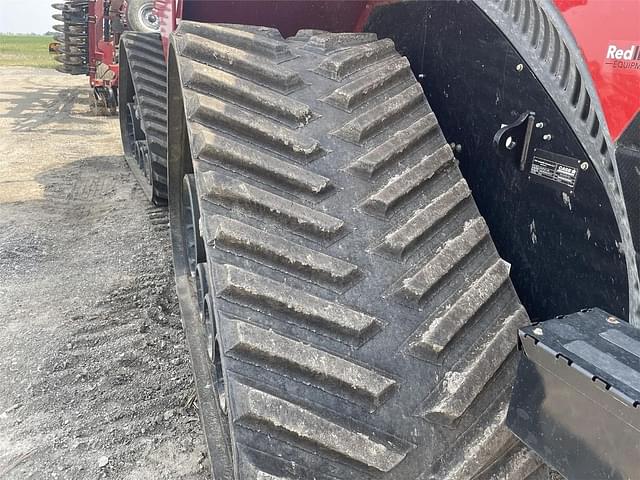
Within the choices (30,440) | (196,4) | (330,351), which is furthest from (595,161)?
(30,440)

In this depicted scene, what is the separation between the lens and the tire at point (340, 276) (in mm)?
1162

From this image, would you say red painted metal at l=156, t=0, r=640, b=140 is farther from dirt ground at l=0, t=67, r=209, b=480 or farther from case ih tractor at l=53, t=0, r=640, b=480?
dirt ground at l=0, t=67, r=209, b=480

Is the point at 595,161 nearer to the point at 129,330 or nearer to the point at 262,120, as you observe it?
the point at 262,120

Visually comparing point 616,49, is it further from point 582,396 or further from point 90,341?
point 90,341

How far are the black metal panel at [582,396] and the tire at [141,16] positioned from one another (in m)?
6.20

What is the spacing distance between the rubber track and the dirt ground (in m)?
0.35

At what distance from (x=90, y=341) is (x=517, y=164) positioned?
1.93m

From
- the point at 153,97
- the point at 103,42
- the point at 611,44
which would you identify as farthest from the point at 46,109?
the point at 611,44

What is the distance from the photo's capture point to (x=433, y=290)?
4.41 ft

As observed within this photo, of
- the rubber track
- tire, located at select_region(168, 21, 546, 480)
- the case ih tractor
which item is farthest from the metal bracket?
the rubber track

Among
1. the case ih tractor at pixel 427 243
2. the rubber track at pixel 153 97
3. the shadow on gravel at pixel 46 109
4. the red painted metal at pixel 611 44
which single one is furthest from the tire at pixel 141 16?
the red painted metal at pixel 611 44

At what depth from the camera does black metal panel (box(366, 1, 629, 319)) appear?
48.7 inches

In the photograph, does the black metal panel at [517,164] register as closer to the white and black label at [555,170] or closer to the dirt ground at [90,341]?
the white and black label at [555,170]

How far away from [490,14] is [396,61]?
0.38 meters
